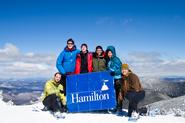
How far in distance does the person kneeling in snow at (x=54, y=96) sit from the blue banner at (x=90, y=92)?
0.99ft

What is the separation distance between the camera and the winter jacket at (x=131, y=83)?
13570 mm

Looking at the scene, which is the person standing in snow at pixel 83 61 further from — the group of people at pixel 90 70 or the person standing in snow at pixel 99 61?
the person standing in snow at pixel 99 61

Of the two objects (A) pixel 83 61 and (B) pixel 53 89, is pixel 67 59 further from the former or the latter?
(B) pixel 53 89

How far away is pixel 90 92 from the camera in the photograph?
47.3 ft

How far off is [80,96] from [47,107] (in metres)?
1.36

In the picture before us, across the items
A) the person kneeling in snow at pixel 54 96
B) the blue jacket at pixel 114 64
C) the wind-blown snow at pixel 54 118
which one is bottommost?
the wind-blown snow at pixel 54 118

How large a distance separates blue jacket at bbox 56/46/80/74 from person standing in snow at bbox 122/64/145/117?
7.14ft

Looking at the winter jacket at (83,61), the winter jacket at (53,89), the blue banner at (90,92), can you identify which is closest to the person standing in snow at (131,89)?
the blue banner at (90,92)

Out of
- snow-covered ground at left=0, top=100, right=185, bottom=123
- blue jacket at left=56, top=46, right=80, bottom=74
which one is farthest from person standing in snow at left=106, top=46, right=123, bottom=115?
blue jacket at left=56, top=46, right=80, bottom=74

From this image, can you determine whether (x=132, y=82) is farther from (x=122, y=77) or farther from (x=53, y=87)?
(x=53, y=87)

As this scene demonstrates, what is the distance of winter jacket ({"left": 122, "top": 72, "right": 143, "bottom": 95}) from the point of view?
13.6 m

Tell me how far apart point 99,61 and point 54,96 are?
8.22ft

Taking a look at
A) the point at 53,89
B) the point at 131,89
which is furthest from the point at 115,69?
the point at 53,89

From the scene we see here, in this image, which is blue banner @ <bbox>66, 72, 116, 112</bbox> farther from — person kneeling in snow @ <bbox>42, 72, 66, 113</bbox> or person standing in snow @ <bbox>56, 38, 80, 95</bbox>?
person standing in snow @ <bbox>56, 38, 80, 95</bbox>
